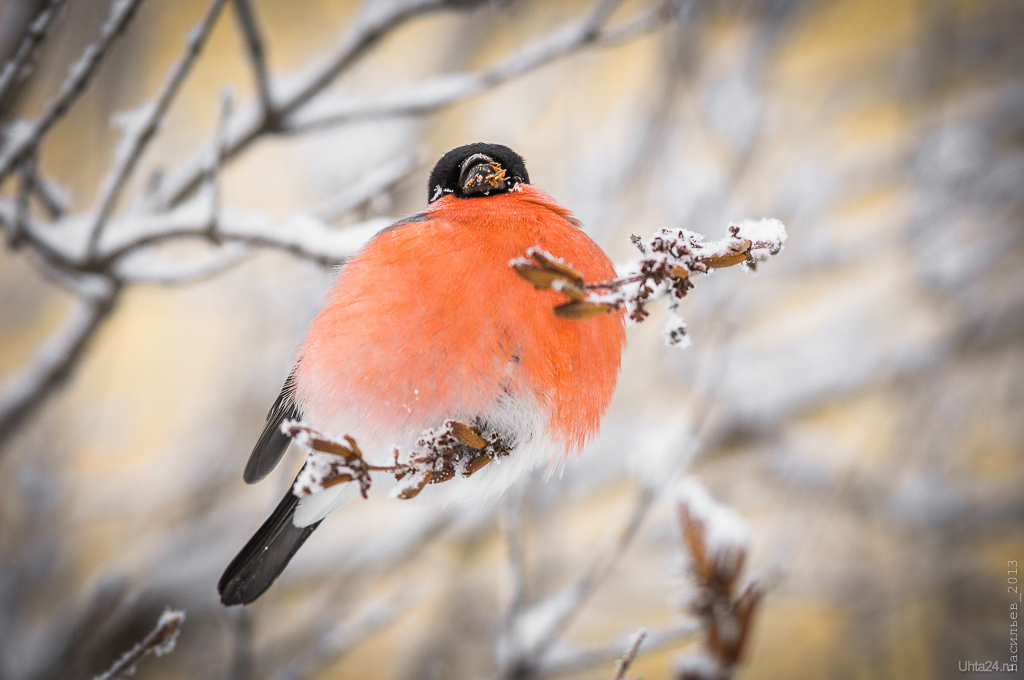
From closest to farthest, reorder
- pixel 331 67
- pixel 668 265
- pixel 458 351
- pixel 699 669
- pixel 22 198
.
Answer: pixel 668 265 < pixel 699 669 < pixel 458 351 < pixel 22 198 < pixel 331 67

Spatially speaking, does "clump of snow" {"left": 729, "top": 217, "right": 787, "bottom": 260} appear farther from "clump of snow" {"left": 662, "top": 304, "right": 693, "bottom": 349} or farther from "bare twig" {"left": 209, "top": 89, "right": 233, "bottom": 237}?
"bare twig" {"left": 209, "top": 89, "right": 233, "bottom": 237}

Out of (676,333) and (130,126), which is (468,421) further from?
(130,126)

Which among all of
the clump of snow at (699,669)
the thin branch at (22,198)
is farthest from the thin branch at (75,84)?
the clump of snow at (699,669)

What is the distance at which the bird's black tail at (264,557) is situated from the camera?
0.90 metres

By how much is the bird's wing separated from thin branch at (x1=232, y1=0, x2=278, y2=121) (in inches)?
Result: 34.0

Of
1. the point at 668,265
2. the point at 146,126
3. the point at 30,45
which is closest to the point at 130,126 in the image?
the point at 146,126

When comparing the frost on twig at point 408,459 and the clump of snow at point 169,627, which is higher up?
the frost on twig at point 408,459

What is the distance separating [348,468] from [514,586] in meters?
0.82

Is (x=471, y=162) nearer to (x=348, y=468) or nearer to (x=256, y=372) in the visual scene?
(x=348, y=468)

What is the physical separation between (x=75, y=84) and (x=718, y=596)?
138cm

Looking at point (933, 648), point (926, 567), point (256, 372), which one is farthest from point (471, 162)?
point (933, 648)

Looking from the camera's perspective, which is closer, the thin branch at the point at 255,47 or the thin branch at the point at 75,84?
the thin branch at the point at 75,84

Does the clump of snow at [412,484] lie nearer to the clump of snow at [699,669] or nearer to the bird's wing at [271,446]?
the bird's wing at [271,446]

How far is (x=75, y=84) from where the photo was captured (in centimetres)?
116
